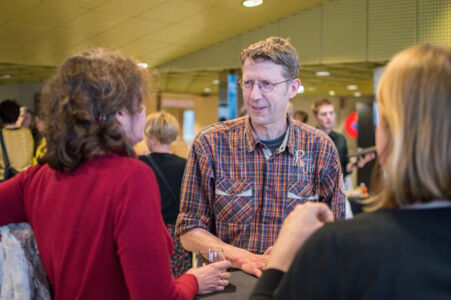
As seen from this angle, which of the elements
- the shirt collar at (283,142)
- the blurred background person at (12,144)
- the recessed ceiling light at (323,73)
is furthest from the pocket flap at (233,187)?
the recessed ceiling light at (323,73)

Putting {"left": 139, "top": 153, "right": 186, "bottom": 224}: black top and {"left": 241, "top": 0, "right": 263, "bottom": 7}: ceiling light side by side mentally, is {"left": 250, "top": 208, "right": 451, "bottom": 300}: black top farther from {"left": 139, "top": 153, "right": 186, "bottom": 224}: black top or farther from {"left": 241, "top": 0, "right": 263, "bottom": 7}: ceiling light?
{"left": 241, "top": 0, "right": 263, "bottom": 7}: ceiling light

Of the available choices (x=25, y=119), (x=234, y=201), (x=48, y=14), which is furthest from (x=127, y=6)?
(x=234, y=201)

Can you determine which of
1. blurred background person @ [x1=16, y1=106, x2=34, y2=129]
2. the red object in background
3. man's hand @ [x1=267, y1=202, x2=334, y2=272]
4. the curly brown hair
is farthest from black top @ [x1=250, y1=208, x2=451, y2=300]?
the red object in background

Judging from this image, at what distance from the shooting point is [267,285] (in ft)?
2.84

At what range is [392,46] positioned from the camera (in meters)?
7.46

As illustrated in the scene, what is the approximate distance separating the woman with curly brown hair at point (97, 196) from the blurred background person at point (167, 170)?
230cm

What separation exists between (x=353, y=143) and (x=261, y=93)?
14.7 meters

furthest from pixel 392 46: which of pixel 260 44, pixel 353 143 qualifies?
pixel 353 143

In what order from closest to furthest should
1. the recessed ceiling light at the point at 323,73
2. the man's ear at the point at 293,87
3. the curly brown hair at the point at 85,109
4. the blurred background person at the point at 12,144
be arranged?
1. the curly brown hair at the point at 85,109
2. the man's ear at the point at 293,87
3. the blurred background person at the point at 12,144
4. the recessed ceiling light at the point at 323,73

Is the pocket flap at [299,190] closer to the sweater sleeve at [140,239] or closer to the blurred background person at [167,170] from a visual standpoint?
the sweater sleeve at [140,239]

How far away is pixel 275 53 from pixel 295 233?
1108mm

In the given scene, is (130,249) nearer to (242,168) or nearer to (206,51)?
(242,168)

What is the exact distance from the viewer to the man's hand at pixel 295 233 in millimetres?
895

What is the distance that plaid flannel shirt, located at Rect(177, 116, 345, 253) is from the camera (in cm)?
177
